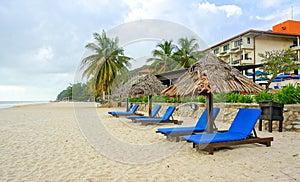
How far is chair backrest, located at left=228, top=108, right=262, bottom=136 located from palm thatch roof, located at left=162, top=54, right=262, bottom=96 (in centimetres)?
53

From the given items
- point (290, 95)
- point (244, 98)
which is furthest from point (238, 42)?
point (290, 95)

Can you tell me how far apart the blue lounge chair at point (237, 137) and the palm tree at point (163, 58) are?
22.8 metres

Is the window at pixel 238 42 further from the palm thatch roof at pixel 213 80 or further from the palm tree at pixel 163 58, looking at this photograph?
the palm thatch roof at pixel 213 80

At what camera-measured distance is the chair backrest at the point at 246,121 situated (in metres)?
5.20

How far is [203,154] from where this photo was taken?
4887 millimetres

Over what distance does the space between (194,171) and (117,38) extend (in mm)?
26077

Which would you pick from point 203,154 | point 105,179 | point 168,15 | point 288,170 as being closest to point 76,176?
point 105,179

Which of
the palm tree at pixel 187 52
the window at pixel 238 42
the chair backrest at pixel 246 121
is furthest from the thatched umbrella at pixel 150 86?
the window at pixel 238 42

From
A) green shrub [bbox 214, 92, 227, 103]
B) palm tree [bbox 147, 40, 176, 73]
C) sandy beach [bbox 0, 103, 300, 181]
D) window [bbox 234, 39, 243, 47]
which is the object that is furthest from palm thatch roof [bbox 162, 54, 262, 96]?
window [bbox 234, 39, 243, 47]

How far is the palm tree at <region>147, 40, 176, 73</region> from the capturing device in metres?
28.7

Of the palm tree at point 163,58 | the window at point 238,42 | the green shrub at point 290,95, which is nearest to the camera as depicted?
the green shrub at point 290,95

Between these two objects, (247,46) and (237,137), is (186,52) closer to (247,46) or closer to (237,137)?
(247,46)

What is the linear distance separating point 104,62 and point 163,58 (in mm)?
7768

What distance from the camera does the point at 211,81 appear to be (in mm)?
5055
